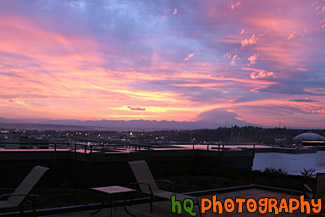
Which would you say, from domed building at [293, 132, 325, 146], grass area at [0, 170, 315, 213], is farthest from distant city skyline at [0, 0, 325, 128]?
domed building at [293, 132, 325, 146]

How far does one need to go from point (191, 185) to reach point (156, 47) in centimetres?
876

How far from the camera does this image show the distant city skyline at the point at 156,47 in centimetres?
1487

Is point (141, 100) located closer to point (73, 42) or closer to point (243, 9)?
point (73, 42)

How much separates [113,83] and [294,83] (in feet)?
46.8

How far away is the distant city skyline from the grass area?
668cm

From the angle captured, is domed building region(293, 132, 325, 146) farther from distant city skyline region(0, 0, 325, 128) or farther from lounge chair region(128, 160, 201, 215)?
lounge chair region(128, 160, 201, 215)

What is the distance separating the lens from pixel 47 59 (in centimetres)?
1927

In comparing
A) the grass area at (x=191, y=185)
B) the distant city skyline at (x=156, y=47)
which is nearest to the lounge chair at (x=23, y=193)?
the grass area at (x=191, y=185)

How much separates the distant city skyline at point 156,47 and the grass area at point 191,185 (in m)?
6.68

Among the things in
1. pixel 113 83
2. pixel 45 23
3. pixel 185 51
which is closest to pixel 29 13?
pixel 45 23

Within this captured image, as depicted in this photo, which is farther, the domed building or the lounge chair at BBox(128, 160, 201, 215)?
the domed building

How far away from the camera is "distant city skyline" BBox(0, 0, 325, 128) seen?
48.8 feet

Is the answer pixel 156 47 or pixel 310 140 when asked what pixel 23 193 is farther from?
pixel 310 140

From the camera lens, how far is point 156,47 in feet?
60.1
